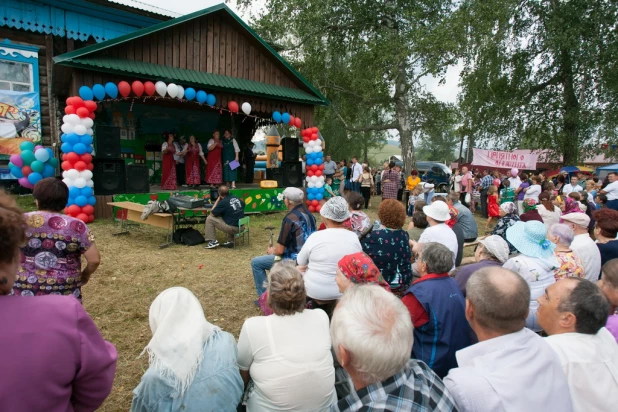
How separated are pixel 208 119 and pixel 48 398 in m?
13.8

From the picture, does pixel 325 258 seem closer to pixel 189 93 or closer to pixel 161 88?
pixel 161 88

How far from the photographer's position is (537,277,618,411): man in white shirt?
157 centimetres

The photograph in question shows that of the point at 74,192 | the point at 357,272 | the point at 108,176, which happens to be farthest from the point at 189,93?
the point at 357,272

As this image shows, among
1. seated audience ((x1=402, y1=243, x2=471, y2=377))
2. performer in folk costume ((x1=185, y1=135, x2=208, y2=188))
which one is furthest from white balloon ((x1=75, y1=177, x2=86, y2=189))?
seated audience ((x1=402, y1=243, x2=471, y2=377))

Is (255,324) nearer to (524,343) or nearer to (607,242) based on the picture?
(524,343)

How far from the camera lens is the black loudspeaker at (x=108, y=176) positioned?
8617 mm

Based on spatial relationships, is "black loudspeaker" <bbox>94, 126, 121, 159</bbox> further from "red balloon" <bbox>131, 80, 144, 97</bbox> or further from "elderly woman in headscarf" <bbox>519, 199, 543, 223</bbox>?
"elderly woman in headscarf" <bbox>519, 199, 543, 223</bbox>

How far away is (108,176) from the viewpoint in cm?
873

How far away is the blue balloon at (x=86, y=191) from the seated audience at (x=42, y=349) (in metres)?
7.54

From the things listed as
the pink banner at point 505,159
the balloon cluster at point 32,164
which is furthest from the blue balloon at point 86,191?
the pink banner at point 505,159

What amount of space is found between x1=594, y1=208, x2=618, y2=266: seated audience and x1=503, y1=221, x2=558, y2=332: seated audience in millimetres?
1349

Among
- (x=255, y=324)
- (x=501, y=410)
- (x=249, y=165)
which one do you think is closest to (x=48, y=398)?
(x=255, y=324)

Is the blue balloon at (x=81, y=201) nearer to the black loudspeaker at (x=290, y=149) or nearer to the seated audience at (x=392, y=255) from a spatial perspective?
the black loudspeaker at (x=290, y=149)

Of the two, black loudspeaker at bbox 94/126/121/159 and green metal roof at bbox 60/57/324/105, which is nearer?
green metal roof at bbox 60/57/324/105
